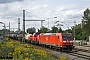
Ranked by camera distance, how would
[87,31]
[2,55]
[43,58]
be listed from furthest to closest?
[87,31] < [2,55] < [43,58]

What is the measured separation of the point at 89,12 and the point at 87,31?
43.5 ft

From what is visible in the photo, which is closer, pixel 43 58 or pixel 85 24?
pixel 43 58

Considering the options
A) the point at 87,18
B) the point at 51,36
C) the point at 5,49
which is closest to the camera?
the point at 5,49

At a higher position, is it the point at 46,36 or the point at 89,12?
the point at 89,12

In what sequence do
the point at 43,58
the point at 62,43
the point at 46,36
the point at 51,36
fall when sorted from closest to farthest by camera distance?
the point at 43,58, the point at 62,43, the point at 51,36, the point at 46,36

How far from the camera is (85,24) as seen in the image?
310 feet

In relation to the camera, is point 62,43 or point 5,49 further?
point 62,43

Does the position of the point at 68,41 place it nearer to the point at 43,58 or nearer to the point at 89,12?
the point at 43,58

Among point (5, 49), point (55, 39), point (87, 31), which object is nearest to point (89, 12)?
point (87, 31)

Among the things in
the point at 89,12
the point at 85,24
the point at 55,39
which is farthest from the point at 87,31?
the point at 55,39

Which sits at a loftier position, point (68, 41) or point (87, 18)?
point (87, 18)

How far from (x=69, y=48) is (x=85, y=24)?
5561 cm

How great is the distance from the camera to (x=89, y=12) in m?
99.9

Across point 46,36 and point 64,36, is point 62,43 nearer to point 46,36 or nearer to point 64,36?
point 64,36
